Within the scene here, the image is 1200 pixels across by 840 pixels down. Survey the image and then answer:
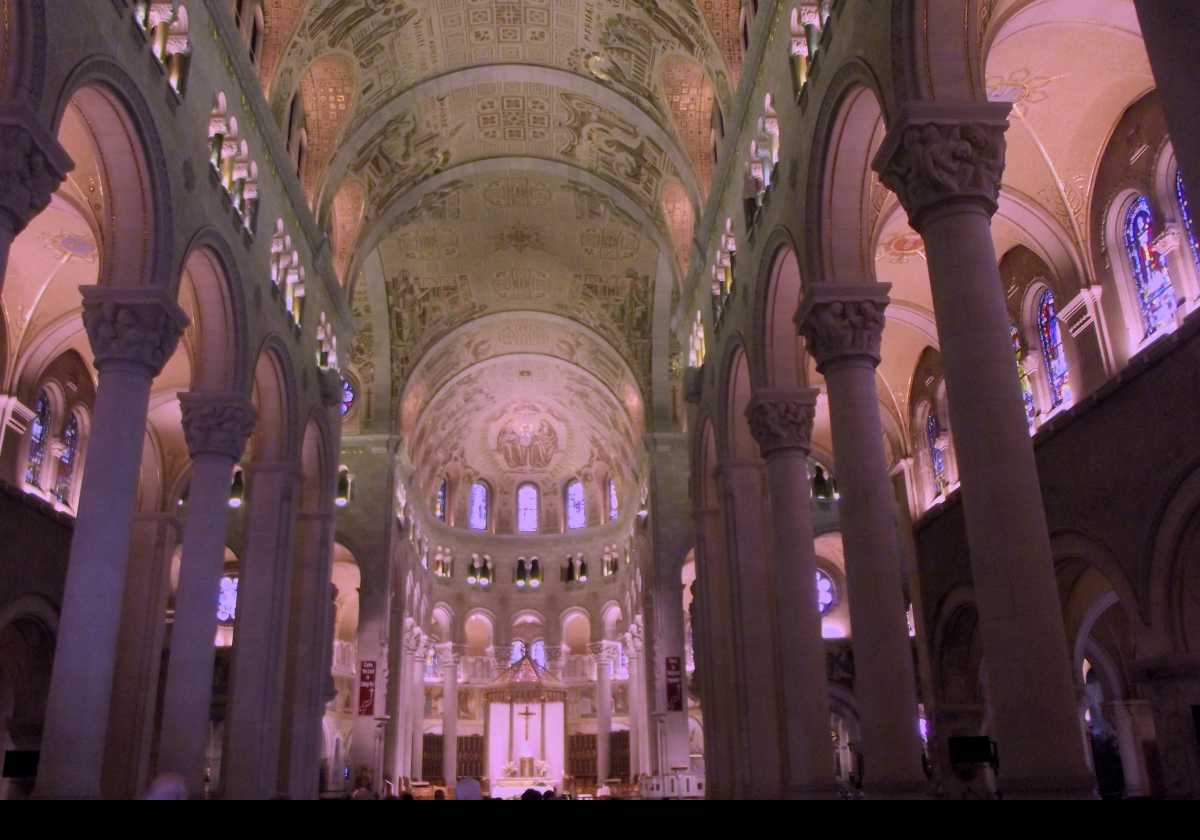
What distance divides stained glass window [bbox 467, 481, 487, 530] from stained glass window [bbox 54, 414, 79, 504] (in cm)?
2454

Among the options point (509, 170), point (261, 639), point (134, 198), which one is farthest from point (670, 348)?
point (134, 198)

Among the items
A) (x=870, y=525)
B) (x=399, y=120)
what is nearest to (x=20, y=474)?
(x=399, y=120)

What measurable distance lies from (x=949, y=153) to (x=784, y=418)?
259 inches

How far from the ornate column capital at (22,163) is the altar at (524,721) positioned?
37526mm

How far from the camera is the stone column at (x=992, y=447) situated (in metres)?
7.92

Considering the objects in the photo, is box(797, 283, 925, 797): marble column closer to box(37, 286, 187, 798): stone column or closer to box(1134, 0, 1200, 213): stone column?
box(1134, 0, 1200, 213): stone column

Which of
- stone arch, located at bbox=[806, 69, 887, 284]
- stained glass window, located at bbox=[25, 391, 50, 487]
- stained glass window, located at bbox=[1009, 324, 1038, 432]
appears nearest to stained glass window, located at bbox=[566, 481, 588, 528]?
stained glass window, located at bbox=[25, 391, 50, 487]

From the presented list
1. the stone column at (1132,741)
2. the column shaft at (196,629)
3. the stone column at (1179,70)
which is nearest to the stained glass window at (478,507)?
the column shaft at (196,629)

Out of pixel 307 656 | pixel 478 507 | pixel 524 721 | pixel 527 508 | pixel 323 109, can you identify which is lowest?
pixel 307 656

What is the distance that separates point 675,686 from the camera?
96.8ft

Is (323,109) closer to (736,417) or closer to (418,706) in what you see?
(736,417)

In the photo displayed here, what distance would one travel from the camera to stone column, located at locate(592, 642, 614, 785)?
139 feet

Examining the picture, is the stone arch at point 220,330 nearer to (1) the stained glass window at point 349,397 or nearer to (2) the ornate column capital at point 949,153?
(2) the ornate column capital at point 949,153

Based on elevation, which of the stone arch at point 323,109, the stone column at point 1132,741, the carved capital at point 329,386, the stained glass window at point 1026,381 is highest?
→ the stone arch at point 323,109
